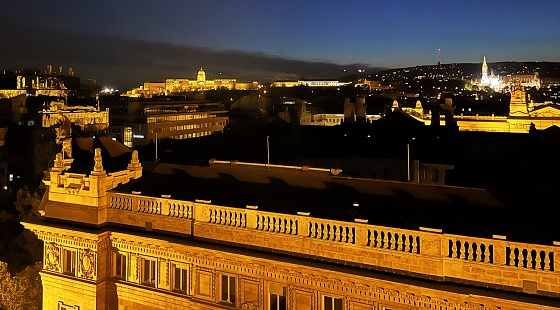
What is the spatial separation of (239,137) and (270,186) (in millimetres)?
30472

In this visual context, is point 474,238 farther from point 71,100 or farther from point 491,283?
point 71,100

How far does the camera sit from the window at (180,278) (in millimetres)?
20500

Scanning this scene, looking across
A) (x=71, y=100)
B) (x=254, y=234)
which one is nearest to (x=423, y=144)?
(x=254, y=234)

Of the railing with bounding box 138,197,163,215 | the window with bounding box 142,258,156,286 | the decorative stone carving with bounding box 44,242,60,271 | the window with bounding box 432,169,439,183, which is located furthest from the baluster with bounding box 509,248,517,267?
the window with bounding box 432,169,439,183

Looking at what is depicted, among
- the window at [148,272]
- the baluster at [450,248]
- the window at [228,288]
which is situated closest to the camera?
the baluster at [450,248]

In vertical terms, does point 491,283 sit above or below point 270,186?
below

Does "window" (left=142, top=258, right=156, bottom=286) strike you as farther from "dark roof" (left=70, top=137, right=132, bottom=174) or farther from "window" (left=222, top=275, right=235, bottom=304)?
"dark roof" (left=70, top=137, right=132, bottom=174)

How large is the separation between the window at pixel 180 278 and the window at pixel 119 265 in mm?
2460

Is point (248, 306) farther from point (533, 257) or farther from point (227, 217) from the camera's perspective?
point (533, 257)

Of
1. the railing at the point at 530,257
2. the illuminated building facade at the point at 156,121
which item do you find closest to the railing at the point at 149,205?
the railing at the point at 530,257

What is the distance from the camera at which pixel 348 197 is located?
21.0 metres

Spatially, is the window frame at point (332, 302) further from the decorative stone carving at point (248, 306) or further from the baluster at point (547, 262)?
the baluster at point (547, 262)

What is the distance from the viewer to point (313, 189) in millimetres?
22281

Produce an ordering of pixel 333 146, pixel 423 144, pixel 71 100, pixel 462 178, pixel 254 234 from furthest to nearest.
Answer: pixel 71 100
pixel 333 146
pixel 423 144
pixel 462 178
pixel 254 234
